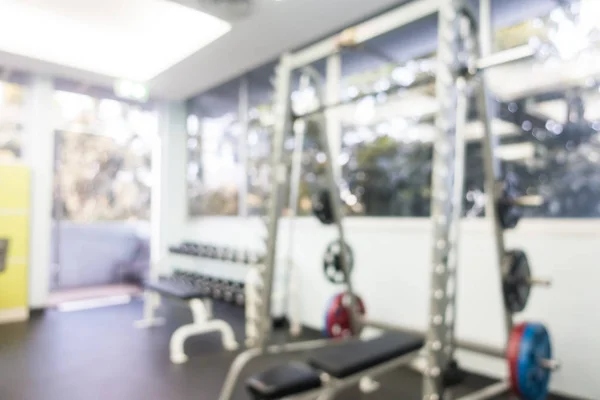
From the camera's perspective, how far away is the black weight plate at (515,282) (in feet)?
4.98

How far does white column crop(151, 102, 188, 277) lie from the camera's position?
4539 mm

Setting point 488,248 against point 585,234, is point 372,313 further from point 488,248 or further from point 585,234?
point 585,234

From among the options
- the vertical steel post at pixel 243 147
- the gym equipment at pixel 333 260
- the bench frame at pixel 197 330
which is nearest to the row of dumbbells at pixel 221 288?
the bench frame at pixel 197 330

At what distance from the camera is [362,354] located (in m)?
1.49

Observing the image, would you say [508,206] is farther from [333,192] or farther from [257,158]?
[257,158]

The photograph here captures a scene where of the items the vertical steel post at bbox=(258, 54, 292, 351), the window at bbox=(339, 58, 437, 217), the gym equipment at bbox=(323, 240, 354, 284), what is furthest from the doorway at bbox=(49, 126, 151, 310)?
the vertical steel post at bbox=(258, 54, 292, 351)

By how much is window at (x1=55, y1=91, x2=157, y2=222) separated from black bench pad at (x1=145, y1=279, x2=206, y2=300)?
1984 mm

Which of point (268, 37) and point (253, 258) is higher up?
point (268, 37)

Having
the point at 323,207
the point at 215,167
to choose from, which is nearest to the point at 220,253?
the point at 215,167

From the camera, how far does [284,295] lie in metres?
3.05

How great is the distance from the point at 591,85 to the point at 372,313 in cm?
176

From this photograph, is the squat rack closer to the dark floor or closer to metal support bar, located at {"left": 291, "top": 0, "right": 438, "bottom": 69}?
metal support bar, located at {"left": 291, "top": 0, "right": 438, "bottom": 69}

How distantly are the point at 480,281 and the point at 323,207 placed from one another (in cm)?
93

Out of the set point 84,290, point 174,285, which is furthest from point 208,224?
point 84,290
